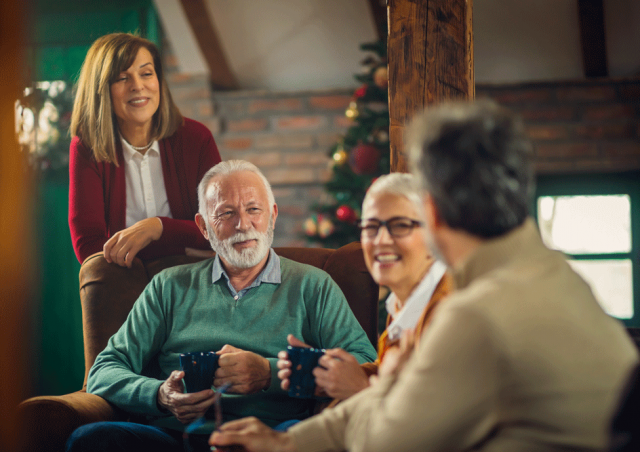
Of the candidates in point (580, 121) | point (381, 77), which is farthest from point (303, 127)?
point (580, 121)

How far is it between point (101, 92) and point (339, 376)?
144cm

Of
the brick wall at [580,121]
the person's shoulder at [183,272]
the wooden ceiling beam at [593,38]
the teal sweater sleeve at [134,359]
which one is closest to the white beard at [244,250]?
the person's shoulder at [183,272]

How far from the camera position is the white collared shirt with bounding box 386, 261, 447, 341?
53.0 inches

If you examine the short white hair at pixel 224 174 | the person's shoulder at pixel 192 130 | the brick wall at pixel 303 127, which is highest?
the brick wall at pixel 303 127

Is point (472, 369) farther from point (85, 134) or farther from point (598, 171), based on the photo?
point (598, 171)

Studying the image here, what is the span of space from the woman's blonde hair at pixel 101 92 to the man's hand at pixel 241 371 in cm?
98

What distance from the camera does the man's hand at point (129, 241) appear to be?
2041mm

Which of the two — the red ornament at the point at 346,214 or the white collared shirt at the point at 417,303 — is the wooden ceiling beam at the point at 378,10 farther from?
the white collared shirt at the point at 417,303

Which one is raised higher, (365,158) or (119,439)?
(365,158)

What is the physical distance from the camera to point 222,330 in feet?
5.91

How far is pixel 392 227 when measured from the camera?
4.51 feet

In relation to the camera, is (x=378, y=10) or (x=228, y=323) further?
(x=378, y=10)

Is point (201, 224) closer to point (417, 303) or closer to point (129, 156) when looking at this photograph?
point (129, 156)

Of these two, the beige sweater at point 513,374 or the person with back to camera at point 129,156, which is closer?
the beige sweater at point 513,374
